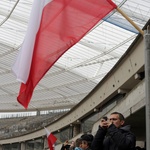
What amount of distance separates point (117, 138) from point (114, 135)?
65 millimetres

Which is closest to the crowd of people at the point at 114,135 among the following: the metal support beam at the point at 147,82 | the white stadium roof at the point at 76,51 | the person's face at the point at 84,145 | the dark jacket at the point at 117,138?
the dark jacket at the point at 117,138

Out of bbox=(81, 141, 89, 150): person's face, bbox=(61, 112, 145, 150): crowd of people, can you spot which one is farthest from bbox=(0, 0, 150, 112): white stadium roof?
bbox=(61, 112, 145, 150): crowd of people

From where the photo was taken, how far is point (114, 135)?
5.71 meters

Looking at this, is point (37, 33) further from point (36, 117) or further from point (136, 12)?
point (36, 117)

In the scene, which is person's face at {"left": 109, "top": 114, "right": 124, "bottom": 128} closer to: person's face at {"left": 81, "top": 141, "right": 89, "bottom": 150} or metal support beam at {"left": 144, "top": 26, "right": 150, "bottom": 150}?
metal support beam at {"left": 144, "top": 26, "right": 150, "bottom": 150}

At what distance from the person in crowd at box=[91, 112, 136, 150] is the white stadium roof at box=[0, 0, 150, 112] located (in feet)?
69.2

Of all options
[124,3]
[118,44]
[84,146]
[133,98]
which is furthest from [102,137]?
[118,44]

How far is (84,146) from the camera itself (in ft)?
25.5

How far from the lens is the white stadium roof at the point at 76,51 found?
2947cm

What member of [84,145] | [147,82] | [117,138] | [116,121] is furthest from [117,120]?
[84,145]

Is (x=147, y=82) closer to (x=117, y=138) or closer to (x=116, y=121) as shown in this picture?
(x=117, y=138)

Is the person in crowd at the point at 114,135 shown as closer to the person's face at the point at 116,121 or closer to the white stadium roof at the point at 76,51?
the person's face at the point at 116,121

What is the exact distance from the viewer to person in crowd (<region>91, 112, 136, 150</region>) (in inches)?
226

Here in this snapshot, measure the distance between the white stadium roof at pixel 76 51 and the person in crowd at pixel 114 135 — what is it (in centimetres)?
2108
